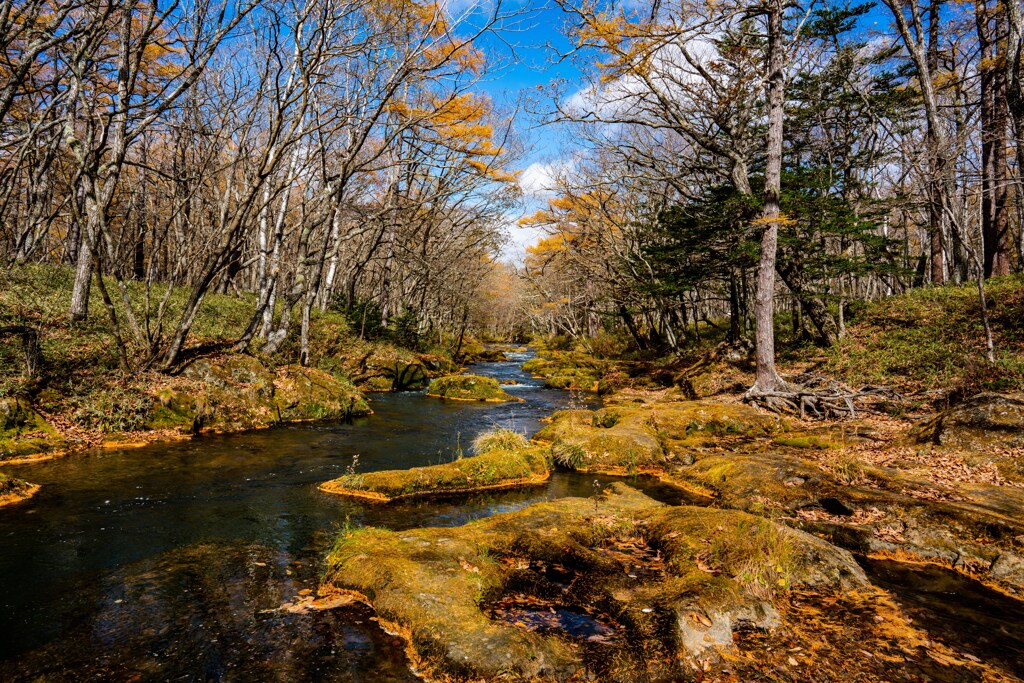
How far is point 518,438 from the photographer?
1017cm

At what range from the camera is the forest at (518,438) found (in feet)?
12.8

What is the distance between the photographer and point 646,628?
3.89m

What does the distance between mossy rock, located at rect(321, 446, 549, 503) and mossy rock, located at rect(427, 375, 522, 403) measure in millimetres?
9172

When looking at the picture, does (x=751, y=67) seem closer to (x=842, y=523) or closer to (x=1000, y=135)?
(x=1000, y=135)

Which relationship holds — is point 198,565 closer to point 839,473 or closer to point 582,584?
point 582,584

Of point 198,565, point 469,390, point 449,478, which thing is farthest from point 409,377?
point 198,565

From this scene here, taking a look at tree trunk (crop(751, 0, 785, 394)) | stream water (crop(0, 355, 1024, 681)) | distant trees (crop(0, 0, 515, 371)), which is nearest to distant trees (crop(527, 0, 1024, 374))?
tree trunk (crop(751, 0, 785, 394))

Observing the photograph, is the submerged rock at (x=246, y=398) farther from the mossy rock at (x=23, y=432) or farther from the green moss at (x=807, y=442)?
the green moss at (x=807, y=442)

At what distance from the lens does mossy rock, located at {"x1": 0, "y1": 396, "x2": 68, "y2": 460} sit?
8164 millimetres

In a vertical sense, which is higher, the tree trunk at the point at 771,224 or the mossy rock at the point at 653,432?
the tree trunk at the point at 771,224

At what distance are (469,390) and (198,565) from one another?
1346 cm

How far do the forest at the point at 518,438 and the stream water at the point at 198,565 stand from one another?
0.04 metres

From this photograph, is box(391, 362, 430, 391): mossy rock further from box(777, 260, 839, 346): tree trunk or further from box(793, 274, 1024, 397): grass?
box(793, 274, 1024, 397): grass

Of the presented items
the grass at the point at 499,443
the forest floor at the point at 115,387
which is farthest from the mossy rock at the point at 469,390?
the grass at the point at 499,443
